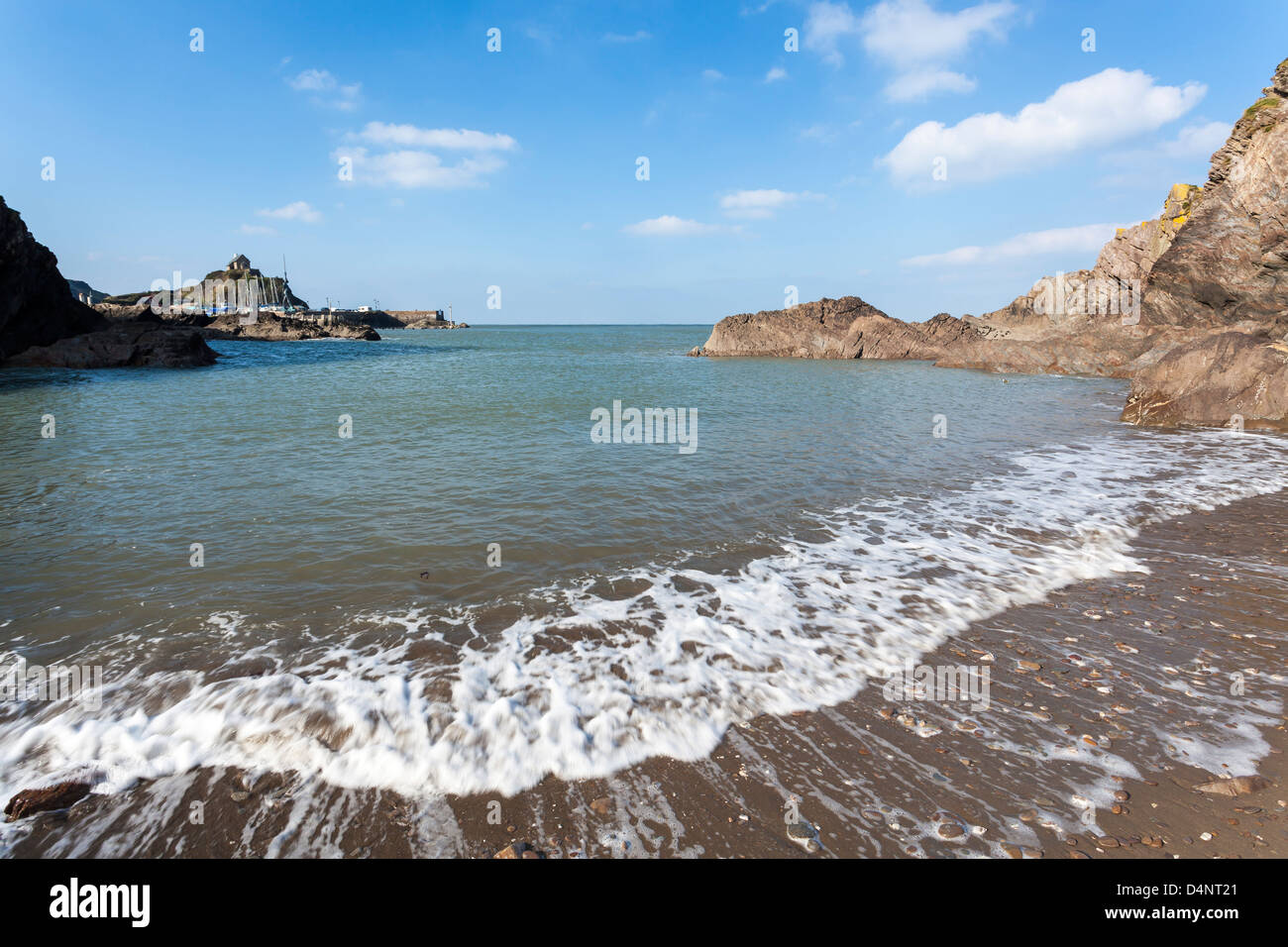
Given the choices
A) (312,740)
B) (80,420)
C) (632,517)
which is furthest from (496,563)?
(80,420)

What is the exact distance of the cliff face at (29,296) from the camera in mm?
35156

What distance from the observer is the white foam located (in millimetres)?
4242

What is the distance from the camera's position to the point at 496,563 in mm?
7793

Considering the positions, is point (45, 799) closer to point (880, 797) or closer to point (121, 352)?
point (880, 797)

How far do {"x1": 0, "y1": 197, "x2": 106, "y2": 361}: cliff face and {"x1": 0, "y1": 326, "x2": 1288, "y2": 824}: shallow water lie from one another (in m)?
28.2

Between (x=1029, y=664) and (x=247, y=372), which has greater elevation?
(x=247, y=372)

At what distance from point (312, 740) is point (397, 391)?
26.0 m

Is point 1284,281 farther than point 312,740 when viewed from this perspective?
Yes

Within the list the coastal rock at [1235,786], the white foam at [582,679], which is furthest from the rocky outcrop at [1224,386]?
→ the coastal rock at [1235,786]

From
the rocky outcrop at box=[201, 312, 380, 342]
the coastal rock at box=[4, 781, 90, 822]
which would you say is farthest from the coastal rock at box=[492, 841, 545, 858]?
the rocky outcrop at box=[201, 312, 380, 342]

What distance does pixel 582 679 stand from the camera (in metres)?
5.26

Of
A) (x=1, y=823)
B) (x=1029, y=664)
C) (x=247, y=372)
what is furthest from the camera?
(x=247, y=372)

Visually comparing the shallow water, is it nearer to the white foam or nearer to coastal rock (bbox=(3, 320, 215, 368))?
the white foam
